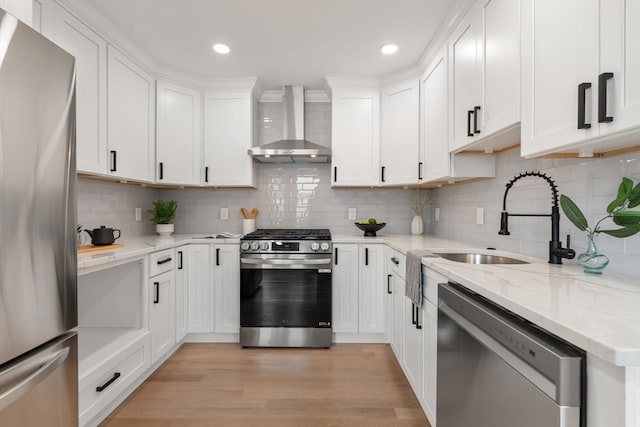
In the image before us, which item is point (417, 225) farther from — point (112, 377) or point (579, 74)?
point (112, 377)

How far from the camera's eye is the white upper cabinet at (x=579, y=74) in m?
0.88

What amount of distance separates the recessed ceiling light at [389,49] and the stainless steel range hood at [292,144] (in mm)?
959

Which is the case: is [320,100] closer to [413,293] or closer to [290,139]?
[290,139]

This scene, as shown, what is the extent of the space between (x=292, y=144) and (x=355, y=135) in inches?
24.9

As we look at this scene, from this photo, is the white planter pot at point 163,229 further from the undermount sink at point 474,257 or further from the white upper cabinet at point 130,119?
the undermount sink at point 474,257

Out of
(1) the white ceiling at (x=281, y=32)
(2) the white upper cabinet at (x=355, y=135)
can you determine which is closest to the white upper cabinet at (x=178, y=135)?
(1) the white ceiling at (x=281, y=32)

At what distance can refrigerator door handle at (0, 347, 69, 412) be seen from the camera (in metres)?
0.80

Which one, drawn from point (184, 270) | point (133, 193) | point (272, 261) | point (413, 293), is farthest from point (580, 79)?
point (133, 193)

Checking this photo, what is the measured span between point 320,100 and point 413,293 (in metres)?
2.43

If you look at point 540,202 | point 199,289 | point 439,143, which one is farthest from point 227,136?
point 540,202

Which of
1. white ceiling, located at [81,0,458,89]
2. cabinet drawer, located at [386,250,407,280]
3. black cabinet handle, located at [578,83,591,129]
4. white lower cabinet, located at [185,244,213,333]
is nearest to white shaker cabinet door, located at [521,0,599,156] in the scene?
black cabinet handle, located at [578,83,591,129]

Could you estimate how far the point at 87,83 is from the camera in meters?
1.99

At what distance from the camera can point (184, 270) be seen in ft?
8.95

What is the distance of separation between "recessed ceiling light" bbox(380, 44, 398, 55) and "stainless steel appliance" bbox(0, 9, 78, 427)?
2.16m
